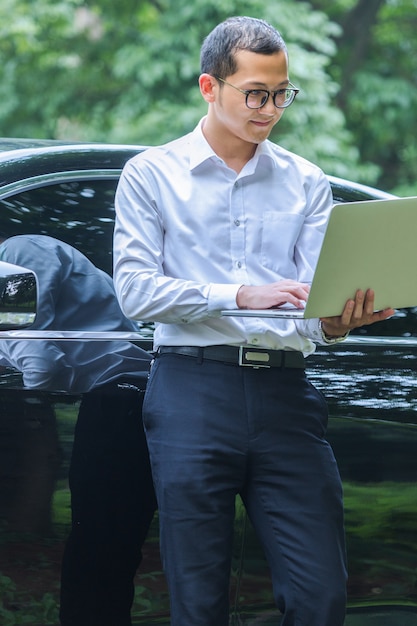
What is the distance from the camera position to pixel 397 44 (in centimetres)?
1375

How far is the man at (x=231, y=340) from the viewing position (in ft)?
7.54

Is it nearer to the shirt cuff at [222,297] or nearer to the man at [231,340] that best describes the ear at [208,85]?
the man at [231,340]

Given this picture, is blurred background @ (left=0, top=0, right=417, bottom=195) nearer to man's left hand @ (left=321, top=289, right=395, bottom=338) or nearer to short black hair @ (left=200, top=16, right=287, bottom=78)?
short black hair @ (left=200, top=16, right=287, bottom=78)

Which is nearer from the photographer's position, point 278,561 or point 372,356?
point 278,561

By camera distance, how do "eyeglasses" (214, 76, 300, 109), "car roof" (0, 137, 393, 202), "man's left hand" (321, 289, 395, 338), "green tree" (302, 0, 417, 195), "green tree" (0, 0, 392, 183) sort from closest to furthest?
"man's left hand" (321, 289, 395, 338)
"eyeglasses" (214, 76, 300, 109)
"car roof" (0, 137, 393, 202)
"green tree" (0, 0, 392, 183)
"green tree" (302, 0, 417, 195)

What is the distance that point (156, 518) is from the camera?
2566mm

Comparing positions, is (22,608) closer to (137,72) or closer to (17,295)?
(17,295)

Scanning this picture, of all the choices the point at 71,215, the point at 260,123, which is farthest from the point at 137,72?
the point at 260,123

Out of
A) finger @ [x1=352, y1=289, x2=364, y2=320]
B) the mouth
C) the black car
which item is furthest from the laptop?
the black car

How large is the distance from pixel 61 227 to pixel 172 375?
52cm

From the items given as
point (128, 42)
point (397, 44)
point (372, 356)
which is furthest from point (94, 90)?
point (372, 356)

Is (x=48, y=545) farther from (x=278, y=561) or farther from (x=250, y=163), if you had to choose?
(x=250, y=163)

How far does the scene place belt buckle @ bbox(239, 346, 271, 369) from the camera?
2.35 m

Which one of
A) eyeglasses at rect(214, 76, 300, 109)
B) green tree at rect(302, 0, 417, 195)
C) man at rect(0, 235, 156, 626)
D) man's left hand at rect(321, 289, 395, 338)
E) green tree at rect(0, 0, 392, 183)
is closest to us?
man's left hand at rect(321, 289, 395, 338)
